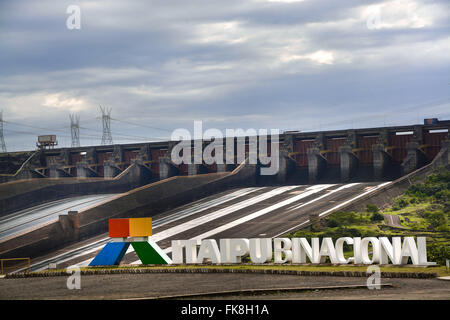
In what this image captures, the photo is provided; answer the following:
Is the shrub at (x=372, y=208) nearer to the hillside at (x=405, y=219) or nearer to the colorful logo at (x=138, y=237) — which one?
the hillside at (x=405, y=219)

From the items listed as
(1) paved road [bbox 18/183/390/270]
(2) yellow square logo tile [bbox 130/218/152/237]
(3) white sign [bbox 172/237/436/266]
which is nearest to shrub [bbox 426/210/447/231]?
(3) white sign [bbox 172/237/436/266]

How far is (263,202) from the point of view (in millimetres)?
82438

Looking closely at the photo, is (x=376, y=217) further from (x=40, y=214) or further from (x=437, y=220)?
(x=40, y=214)

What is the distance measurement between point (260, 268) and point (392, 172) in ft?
165

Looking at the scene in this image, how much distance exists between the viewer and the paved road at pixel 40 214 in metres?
80.8

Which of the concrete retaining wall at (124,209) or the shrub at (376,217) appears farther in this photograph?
the concrete retaining wall at (124,209)

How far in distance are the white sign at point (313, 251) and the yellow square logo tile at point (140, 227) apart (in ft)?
8.68

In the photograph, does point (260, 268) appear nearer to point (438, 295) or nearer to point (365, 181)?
point (438, 295)

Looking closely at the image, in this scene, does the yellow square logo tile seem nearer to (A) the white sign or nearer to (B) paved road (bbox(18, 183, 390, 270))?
(A) the white sign

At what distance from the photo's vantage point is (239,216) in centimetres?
7738

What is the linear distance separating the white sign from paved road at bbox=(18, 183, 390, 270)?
16.3m

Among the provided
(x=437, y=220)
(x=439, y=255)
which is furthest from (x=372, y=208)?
(x=439, y=255)

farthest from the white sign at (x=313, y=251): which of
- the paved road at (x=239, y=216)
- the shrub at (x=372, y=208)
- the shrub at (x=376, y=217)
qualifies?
the paved road at (x=239, y=216)
